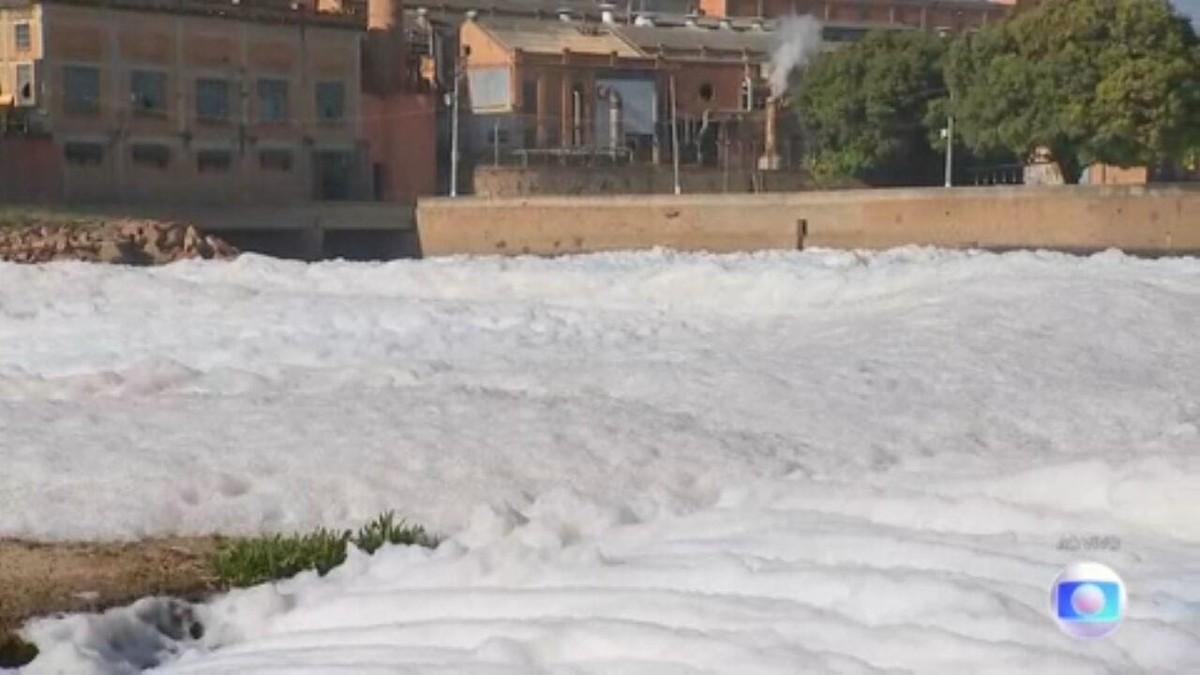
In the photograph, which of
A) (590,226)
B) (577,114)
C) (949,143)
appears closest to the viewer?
(590,226)

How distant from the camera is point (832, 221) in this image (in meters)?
44.4

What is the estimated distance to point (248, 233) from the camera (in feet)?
165

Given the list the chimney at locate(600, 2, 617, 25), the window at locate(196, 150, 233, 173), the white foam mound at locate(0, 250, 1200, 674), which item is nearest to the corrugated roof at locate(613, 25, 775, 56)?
the chimney at locate(600, 2, 617, 25)

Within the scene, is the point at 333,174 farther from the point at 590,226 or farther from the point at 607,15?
the point at 607,15

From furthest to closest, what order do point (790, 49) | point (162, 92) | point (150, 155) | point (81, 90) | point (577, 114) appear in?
1. point (790, 49)
2. point (577, 114)
3. point (162, 92)
4. point (150, 155)
5. point (81, 90)

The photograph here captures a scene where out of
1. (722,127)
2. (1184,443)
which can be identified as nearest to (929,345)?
(1184,443)

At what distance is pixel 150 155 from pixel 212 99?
2914mm

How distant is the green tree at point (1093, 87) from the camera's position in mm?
47188

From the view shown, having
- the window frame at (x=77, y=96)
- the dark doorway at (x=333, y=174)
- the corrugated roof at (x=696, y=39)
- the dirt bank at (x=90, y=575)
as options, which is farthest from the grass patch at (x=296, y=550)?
the corrugated roof at (x=696, y=39)

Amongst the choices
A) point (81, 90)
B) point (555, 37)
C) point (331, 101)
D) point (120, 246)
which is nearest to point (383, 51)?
point (331, 101)

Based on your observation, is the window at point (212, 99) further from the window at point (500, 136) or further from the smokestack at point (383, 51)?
the window at point (500, 136)

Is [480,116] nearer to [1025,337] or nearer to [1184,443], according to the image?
[1025,337]

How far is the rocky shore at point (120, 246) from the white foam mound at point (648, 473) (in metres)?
14.1

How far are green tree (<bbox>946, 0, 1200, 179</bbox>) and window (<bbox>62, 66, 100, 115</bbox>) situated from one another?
25.1 meters
